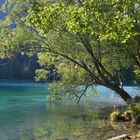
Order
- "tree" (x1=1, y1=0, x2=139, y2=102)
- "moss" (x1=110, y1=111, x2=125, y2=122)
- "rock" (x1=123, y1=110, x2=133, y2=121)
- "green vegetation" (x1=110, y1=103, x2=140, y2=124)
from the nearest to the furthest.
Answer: "tree" (x1=1, y1=0, x2=139, y2=102) → "green vegetation" (x1=110, y1=103, x2=140, y2=124) → "rock" (x1=123, y1=110, x2=133, y2=121) → "moss" (x1=110, y1=111, x2=125, y2=122)

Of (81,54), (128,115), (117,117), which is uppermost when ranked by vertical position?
(81,54)

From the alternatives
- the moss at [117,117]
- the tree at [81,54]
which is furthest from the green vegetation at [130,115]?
the tree at [81,54]

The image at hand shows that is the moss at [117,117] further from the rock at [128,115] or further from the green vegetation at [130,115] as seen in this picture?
the rock at [128,115]

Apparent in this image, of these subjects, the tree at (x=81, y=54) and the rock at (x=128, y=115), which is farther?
the rock at (x=128, y=115)

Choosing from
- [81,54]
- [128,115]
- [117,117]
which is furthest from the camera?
[81,54]

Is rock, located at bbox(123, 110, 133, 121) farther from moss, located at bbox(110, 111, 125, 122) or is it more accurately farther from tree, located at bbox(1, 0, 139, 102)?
tree, located at bbox(1, 0, 139, 102)

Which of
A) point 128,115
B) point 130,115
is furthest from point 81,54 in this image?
point 130,115

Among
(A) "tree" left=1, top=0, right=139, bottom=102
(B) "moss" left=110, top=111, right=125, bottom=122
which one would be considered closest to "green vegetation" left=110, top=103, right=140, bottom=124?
(B) "moss" left=110, top=111, right=125, bottom=122

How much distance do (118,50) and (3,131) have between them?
37.0 ft

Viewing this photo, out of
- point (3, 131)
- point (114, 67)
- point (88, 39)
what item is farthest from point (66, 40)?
point (3, 131)

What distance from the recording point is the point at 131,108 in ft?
99.7

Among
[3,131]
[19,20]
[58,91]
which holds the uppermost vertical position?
[19,20]

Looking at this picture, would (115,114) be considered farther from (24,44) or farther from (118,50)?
(24,44)

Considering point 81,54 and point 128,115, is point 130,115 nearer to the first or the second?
point 128,115
